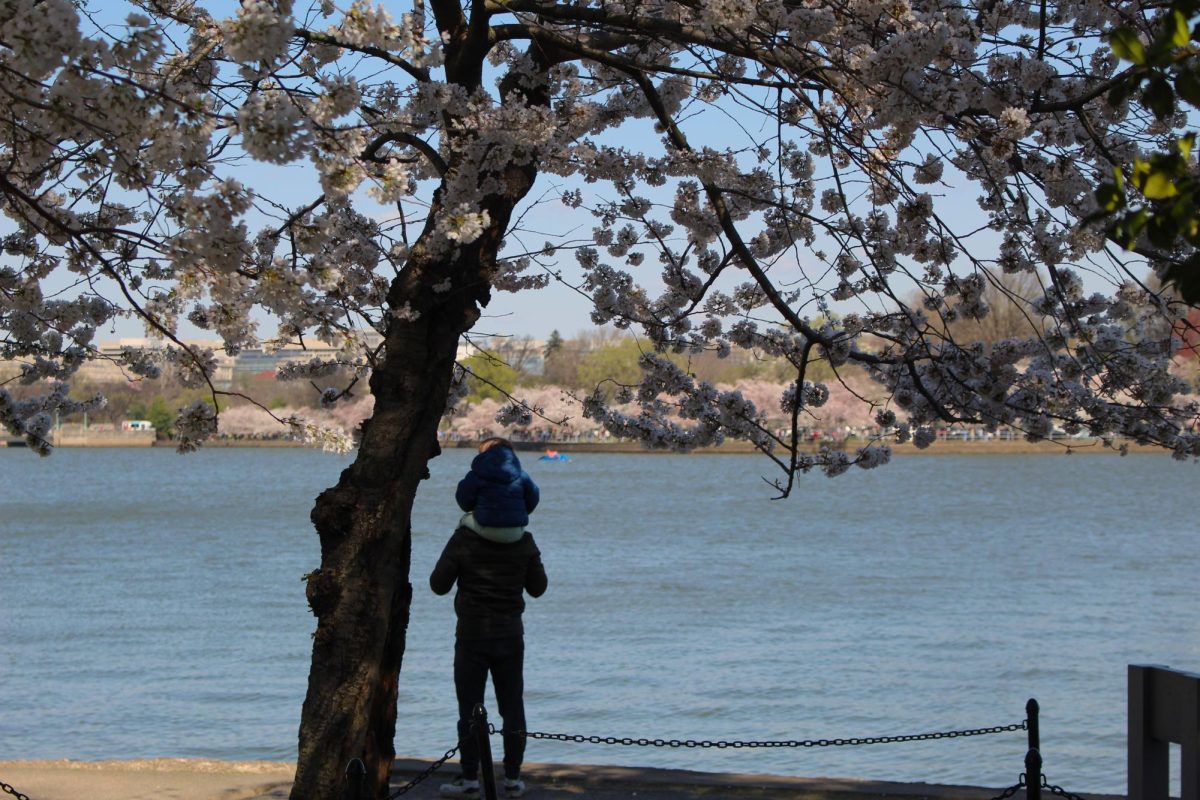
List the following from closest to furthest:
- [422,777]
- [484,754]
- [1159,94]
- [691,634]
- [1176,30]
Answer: [1176,30], [1159,94], [484,754], [422,777], [691,634]

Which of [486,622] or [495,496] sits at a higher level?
[495,496]

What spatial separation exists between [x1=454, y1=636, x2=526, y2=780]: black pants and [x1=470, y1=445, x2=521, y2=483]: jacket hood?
830 millimetres

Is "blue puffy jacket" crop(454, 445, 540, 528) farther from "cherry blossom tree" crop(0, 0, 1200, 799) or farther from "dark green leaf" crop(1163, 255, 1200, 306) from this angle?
"dark green leaf" crop(1163, 255, 1200, 306)

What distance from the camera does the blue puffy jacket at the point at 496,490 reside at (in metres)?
7.18

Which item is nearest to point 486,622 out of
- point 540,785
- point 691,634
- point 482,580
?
point 482,580

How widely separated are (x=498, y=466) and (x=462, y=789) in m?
1.68

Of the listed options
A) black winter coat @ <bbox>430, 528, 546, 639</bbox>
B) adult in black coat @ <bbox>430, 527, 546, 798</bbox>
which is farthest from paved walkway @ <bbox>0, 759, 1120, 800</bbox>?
black winter coat @ <bbox>430, 528, 546, 639</bbox>

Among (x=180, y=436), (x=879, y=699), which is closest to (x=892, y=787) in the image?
(x=180, y=436)

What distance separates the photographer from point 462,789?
734cm

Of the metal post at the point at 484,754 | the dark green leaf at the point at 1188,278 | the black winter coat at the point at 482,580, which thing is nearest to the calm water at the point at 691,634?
the black winter coat at the point at 482,580

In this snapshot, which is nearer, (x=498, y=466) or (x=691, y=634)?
(x=498, y=466)

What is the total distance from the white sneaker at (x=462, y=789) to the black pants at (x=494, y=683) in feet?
0.12

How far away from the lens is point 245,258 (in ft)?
14.0

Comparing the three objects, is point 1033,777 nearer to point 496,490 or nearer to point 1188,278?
point 496,490
